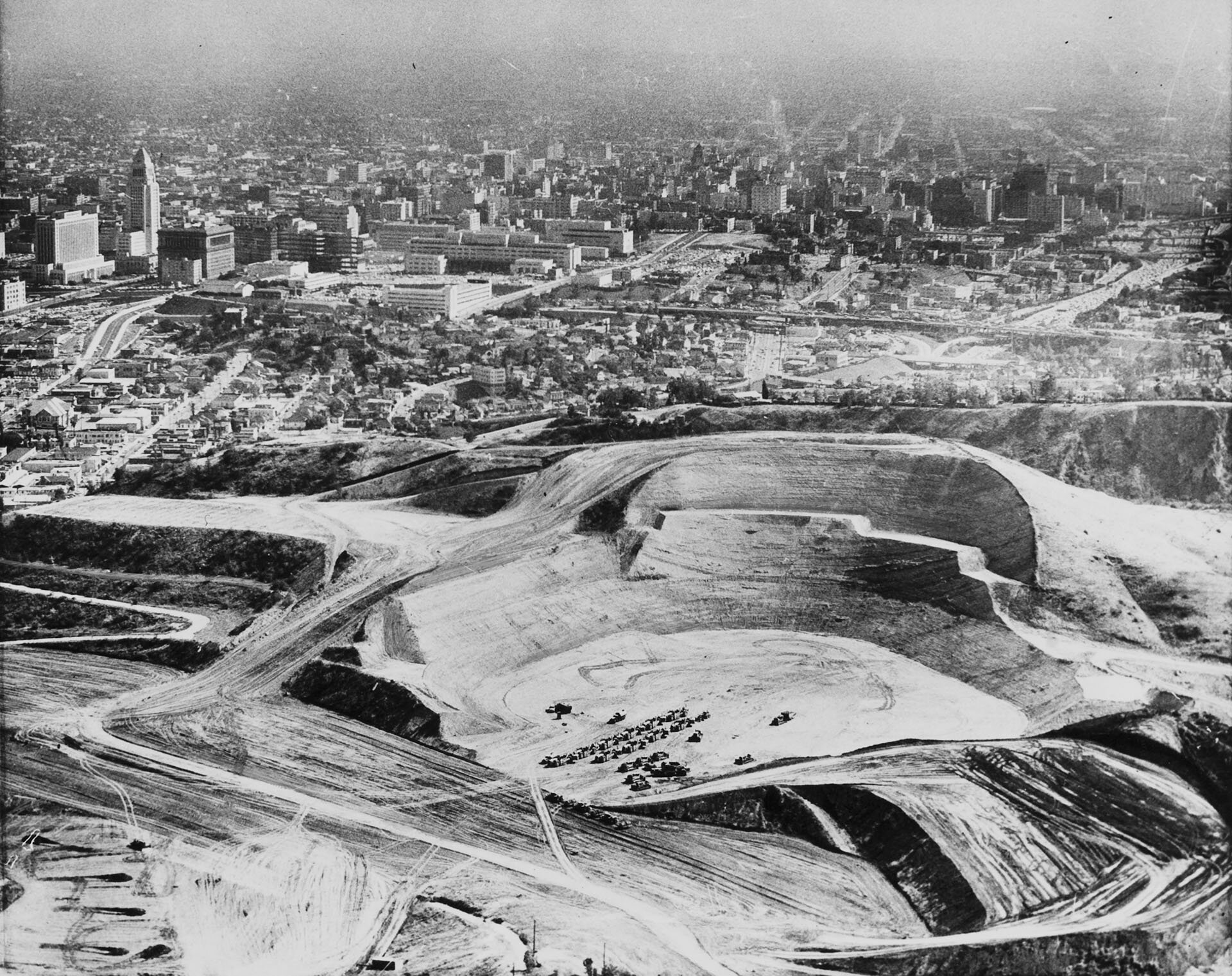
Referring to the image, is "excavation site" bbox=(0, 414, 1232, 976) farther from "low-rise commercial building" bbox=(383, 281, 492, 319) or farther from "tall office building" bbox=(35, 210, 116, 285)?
"tall office building" bbox=(35, 210, 116, 285)

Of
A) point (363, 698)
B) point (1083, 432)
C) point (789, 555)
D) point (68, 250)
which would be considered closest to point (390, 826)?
point (363, 698)

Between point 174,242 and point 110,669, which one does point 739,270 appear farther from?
point 110,669

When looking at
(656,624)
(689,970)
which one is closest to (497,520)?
(656,624)

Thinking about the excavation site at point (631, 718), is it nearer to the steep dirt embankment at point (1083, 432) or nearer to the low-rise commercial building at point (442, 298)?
the steep dirt embankment at point (1083, 432)

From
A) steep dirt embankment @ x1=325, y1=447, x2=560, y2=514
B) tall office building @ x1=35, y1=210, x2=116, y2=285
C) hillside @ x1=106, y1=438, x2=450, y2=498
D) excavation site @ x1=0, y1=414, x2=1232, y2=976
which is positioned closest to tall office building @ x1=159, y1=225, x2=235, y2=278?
tall office building @ x1=35, y1=210, x2=116, y2=285

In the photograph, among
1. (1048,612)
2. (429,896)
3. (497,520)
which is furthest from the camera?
(497,520)

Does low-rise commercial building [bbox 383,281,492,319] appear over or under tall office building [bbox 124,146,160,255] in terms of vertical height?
under
